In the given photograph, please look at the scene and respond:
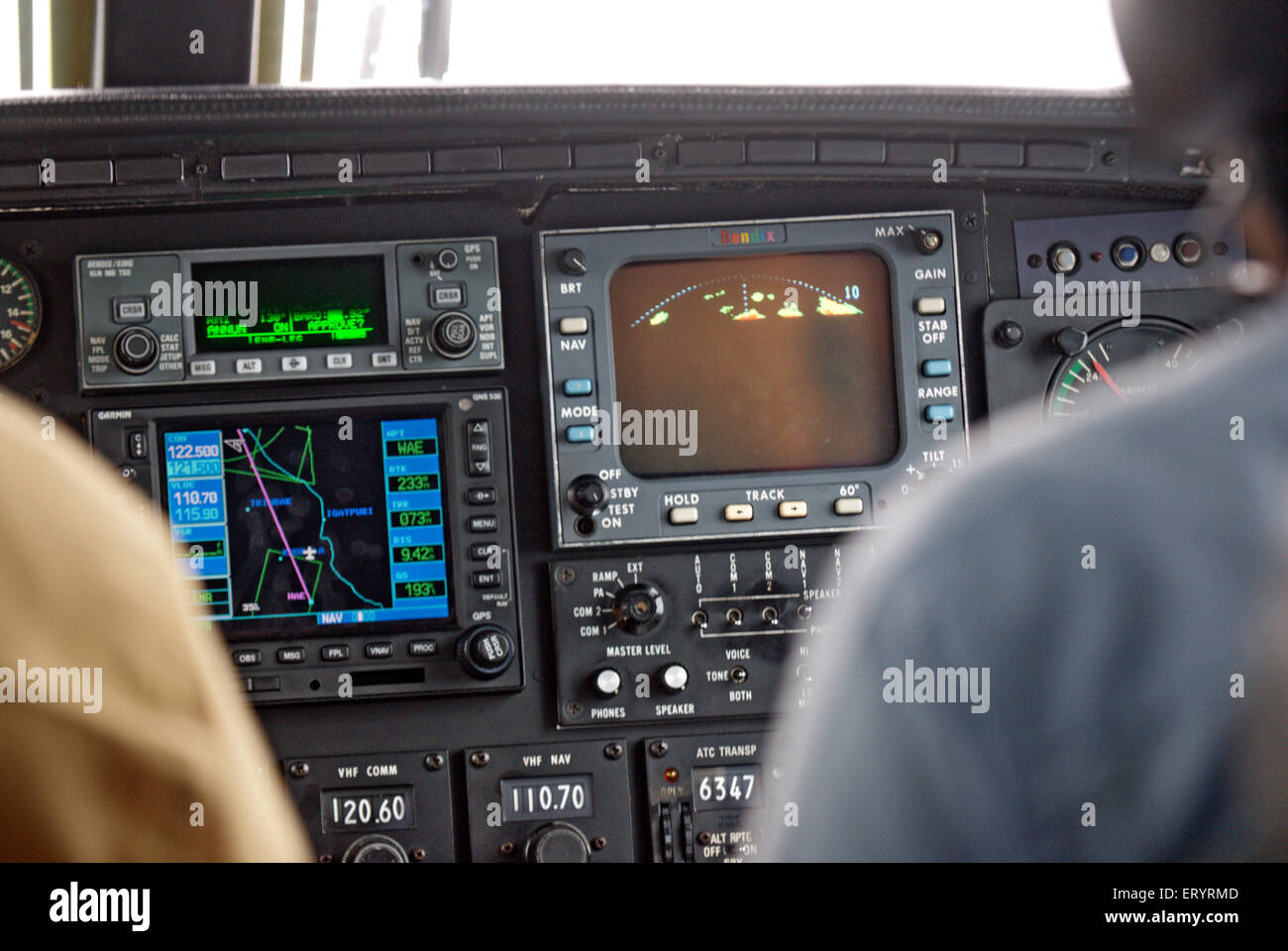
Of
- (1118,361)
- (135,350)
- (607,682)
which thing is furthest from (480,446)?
(1118,361)

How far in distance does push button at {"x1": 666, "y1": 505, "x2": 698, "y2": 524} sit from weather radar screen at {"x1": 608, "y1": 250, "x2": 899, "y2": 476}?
0.23 ft

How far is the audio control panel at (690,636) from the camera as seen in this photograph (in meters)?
2.22

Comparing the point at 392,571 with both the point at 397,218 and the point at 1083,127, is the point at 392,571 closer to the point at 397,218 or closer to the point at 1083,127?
the point at 397,218

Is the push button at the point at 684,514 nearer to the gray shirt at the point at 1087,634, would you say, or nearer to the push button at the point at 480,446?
the push button at the point at 480,446

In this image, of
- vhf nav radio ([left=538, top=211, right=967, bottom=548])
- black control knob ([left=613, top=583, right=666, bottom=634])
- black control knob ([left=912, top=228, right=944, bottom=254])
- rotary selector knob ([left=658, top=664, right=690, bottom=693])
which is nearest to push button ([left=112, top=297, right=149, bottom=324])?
vhf nav radio ([left=538, top=211, right=967, bottom=548])

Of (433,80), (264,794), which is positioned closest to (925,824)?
(264,794)

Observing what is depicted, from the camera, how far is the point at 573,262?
2.22 m

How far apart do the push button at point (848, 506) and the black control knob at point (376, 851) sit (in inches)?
37.3

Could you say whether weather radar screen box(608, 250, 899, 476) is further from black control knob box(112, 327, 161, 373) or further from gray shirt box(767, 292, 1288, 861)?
gray shirt box(767, 292, 1288, 861)

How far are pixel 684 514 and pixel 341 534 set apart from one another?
59 cm

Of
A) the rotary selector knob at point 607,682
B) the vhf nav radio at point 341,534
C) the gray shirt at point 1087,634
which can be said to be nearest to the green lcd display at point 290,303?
the vhf nav radio at point 341,534

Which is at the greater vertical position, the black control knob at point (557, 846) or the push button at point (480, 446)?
the push button at point (480, 446)

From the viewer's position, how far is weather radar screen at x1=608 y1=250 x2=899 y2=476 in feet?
7.34

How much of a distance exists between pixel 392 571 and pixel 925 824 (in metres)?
1.69
